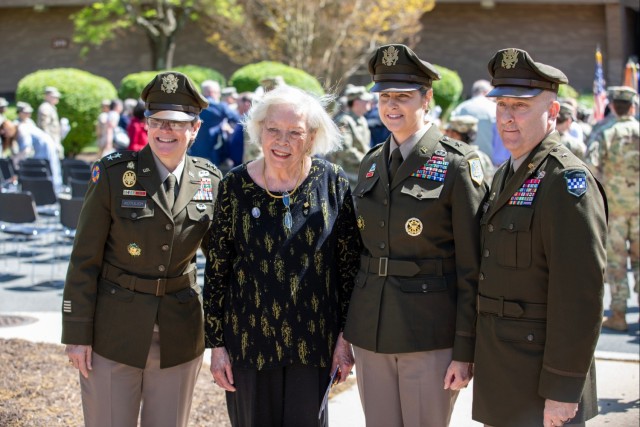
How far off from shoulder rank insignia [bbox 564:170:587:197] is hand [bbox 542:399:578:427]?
0.73m

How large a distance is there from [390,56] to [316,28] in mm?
20726

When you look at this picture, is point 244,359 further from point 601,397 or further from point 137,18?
point 137,18

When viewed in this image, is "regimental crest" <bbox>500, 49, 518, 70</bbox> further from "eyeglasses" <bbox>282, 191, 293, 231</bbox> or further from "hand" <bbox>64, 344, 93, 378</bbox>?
"hand" <bbox>64, 344, 93, 378</bbox>

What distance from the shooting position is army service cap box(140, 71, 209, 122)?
384cm

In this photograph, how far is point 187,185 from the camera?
3967 millimetres

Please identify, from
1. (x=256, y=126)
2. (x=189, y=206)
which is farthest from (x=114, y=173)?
(x=256, y=126)

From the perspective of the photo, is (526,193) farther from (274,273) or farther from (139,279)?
(139,279)

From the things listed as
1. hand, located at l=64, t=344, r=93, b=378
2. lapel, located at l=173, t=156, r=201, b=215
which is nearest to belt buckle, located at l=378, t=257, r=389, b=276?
lapel, located at l=173, t=156, r=201, b=215

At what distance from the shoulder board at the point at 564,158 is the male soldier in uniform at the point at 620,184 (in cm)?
499

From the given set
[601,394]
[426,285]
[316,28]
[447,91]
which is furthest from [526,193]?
[447,91]

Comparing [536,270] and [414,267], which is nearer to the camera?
[536,270]

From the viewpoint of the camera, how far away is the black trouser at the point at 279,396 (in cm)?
376

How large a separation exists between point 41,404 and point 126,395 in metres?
1.90

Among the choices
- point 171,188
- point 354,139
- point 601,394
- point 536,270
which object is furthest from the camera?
point 354,139
